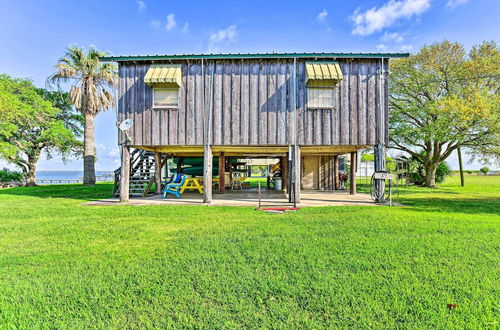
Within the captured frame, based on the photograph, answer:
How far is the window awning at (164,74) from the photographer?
30.9ft

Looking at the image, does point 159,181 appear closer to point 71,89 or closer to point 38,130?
point 71,89

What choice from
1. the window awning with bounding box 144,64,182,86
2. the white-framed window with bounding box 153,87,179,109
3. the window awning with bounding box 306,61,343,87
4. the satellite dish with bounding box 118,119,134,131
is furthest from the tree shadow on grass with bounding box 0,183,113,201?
the window awning with bounding box 306,61,343,87

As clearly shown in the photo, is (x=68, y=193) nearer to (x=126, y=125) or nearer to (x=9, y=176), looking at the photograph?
(x=126, y=125)

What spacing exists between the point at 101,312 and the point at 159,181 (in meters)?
11.9

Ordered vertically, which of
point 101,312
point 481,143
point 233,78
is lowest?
point 101,312

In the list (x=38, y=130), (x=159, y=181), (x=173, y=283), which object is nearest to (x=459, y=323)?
(x=173, y=283)

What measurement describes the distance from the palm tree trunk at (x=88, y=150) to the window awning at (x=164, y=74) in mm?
13220

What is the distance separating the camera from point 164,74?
31.3 feet

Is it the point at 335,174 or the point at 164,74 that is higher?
the point at 164,74

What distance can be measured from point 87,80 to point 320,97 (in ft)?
59.7

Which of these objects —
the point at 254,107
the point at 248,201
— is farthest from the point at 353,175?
the point at 254,107

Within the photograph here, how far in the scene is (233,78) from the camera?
10.0 meters

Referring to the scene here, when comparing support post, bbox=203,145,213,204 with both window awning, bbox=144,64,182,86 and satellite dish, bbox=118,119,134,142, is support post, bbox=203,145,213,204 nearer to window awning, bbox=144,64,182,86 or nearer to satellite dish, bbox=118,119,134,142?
window awning, bbox=144,64,182,86

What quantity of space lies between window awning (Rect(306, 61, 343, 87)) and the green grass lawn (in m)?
5.58
